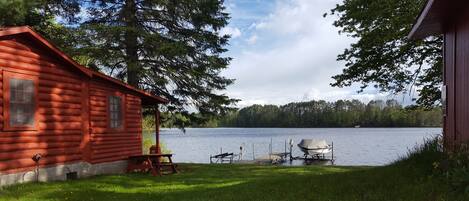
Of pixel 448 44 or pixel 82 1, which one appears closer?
pixel 448 44

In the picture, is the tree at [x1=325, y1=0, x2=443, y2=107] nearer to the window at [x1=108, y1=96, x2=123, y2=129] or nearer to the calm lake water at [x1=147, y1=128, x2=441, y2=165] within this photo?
the calm lake water at [x1=147, y1=128, x2=441, y2=165]

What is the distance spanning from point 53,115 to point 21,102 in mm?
1285

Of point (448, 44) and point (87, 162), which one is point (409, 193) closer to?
point (448, 44)

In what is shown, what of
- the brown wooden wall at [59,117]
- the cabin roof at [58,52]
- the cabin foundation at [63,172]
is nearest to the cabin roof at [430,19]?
the cabin roof at [58,52]

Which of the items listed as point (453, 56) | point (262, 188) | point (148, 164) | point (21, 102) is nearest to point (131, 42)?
point (148, 164)

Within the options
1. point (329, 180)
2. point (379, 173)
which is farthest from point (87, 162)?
point (379, 173)

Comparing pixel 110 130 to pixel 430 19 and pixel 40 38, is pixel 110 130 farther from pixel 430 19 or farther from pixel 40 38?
pixel 430 19

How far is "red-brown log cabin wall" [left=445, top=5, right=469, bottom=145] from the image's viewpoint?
9.10 meters

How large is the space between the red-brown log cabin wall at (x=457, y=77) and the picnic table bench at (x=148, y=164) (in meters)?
8.79

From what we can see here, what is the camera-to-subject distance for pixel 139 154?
17.9 metres

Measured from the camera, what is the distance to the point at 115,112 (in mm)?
16438

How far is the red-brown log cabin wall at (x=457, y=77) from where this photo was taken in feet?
29.9

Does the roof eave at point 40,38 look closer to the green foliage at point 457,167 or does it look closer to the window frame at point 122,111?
the window frame at point 122,111

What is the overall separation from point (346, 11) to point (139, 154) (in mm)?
9239
